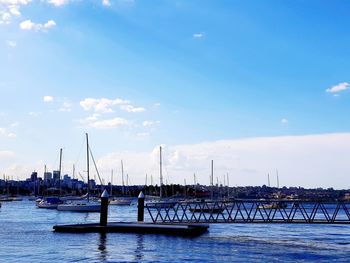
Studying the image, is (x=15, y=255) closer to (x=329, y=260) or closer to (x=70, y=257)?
(x=70, y=257)

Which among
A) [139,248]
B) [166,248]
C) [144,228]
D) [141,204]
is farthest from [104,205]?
[166,248]

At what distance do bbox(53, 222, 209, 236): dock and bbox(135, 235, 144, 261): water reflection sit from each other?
2547mm

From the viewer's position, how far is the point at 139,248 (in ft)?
152

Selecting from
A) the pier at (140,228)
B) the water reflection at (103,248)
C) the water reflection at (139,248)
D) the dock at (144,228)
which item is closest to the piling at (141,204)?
the pier at (140,228)

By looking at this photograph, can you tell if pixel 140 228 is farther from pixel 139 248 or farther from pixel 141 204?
pixel 139 248

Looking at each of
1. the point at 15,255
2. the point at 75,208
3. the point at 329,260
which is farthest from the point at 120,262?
the point at 75,208

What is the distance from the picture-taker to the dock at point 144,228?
56281 mm

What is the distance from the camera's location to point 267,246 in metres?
49.1

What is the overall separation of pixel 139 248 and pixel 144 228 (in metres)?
11.8

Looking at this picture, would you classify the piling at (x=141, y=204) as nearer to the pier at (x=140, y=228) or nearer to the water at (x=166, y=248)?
the pier at (x=140, y=228)

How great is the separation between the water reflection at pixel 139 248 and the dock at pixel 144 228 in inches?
100

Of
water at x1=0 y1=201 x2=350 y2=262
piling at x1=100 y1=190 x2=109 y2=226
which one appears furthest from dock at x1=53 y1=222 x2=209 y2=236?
water at x1=0 y1=201 x2=350 y2=262

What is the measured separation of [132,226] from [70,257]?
18.3 m

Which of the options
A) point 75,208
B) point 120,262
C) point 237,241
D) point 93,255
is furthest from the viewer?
point 75,208
